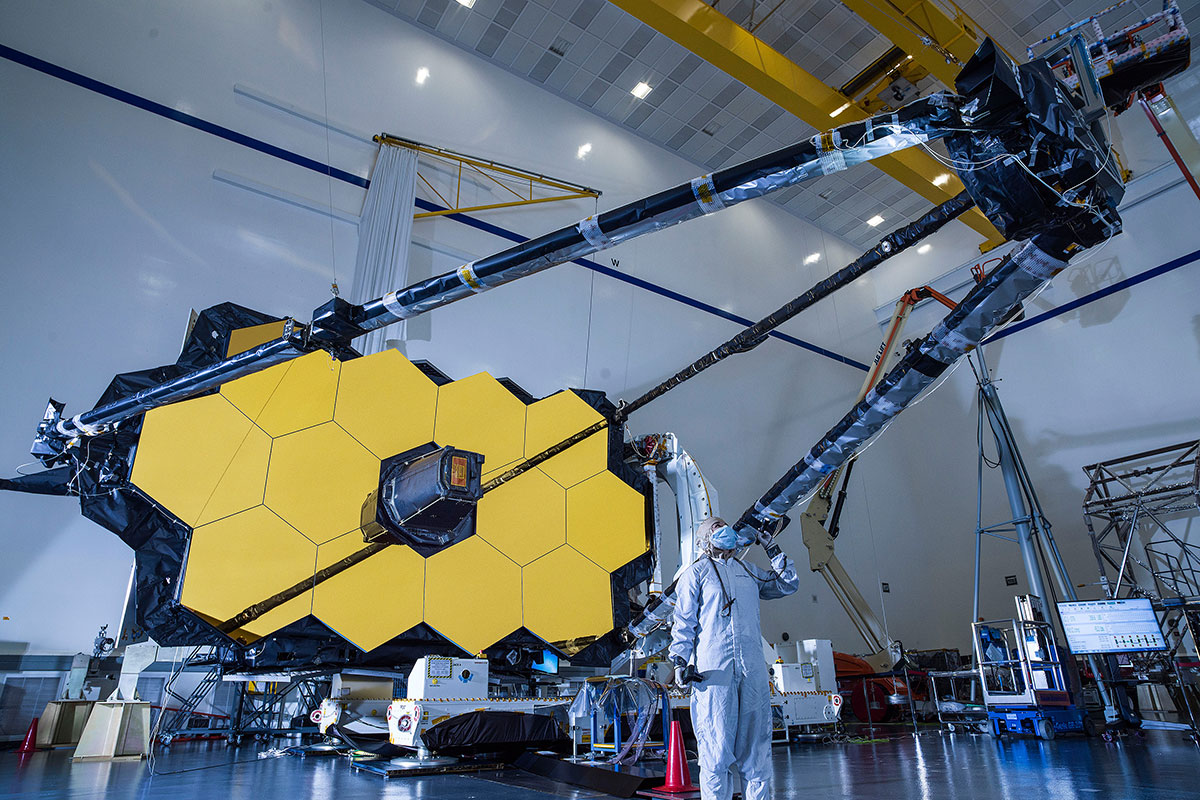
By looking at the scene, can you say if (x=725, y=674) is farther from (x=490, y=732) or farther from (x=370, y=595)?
(x=370, y=595)

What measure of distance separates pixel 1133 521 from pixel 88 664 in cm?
1225

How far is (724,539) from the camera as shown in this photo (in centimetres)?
309

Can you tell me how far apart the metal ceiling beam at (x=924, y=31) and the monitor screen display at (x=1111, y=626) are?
6742 millimetres

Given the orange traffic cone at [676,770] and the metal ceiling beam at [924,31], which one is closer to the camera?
the orange traffic cone at [676,770]

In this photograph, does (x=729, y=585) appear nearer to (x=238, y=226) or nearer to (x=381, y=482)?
(x=381, y=482)

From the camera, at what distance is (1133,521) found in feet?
30.6

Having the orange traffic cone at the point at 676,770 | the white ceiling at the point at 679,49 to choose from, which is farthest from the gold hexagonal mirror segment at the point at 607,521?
the white ceiling at the point at 679,49

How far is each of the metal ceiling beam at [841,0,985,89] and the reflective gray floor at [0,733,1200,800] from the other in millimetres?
8133

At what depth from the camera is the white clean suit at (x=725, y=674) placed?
272 centimetres

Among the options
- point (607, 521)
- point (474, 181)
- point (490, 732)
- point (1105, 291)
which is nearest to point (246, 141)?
point (474, 181)

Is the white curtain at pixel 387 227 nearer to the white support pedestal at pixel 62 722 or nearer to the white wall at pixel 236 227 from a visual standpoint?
the white wall at pixel 236 227

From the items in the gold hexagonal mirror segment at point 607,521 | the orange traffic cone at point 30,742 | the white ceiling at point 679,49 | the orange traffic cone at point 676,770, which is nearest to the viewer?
the orange traffic cone at point 676,770

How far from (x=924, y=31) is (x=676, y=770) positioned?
935 cm

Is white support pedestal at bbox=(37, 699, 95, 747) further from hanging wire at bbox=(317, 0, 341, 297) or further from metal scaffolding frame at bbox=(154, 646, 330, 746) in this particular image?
hanging wire at bbox=(317, 0, 341, 297)
